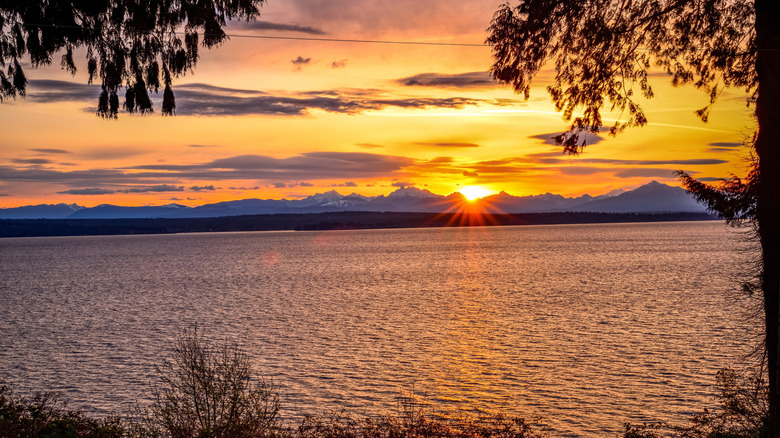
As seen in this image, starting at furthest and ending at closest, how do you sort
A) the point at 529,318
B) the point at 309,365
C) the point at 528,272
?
the point at 528,272
the point at 529,318
the point at 309,365

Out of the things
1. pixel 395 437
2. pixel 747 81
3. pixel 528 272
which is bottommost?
pixel 528 272

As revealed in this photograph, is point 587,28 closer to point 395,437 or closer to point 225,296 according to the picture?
point 395,437

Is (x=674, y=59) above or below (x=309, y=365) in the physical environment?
above

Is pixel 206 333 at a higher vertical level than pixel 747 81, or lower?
lower

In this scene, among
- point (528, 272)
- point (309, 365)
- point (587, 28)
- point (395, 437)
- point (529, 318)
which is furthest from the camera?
point (528, 272)

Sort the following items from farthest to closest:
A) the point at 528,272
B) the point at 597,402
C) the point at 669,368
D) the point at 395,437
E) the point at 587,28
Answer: the point at 528,272 → the point at 669,368 → the point at 597,402 → the point at 395,437 → the point at 587,28

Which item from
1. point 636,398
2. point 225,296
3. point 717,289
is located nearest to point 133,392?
point 636,398

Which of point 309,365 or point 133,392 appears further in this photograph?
point 309,365

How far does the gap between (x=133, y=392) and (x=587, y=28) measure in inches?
1129

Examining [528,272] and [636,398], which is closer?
[636,398]

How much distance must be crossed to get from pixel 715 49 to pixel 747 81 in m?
1.18

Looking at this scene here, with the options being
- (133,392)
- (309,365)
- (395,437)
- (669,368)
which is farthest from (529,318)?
(395,437)

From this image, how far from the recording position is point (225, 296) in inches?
3228

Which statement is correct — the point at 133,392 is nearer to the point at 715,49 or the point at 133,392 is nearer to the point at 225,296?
the point at 715,49
